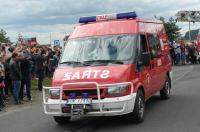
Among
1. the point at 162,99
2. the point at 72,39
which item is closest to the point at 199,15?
the point at 162,99

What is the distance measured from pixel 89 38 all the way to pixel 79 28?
69cm

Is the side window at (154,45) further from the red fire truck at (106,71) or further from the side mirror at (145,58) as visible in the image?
the side mirror at (145,58)

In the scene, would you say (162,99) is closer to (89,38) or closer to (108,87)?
(89,38)

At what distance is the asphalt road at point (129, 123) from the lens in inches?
395

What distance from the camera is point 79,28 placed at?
12062 mm

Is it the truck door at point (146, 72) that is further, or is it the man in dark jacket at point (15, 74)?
the man in dark jacket at point (15, 74)

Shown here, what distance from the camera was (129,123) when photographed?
10633 millimetres

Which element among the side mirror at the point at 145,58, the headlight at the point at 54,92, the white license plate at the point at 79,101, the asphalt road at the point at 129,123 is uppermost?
the side mirror at the point at 145,58

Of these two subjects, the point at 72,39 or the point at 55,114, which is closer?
the point at 55,114

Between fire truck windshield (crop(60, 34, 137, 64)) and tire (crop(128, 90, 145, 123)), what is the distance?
2.78 ft

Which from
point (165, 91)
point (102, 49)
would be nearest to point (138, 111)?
point (102, 49)

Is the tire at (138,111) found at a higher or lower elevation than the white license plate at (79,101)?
lower

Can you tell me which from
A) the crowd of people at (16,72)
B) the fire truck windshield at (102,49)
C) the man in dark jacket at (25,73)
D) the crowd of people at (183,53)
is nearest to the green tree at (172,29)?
the crowd of people at (183,53)

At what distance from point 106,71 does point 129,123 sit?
4.40ft
